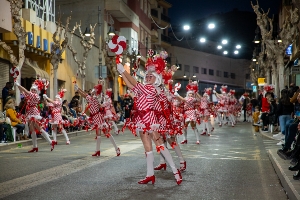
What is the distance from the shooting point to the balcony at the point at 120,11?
47.2 m

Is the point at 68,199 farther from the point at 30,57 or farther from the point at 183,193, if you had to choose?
the point at 30,57

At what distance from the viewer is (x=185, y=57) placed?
88.9m

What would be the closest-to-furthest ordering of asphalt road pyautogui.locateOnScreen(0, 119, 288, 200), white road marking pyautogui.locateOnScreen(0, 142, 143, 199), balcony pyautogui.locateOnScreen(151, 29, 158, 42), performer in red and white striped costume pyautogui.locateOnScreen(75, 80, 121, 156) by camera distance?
asphalt road pyautogui.locateOnScreen(0, 119, 288, 200) < white road marking pyautogui.locateOnScreen(0, 142, 143, 199) < performer in red and white striped costume pyautogui.locateOnScreen(75, 80, 121, 156) < balcony pyautogui.locateOnScreen(151, 29, 158, 42)

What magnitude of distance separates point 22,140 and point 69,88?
20.3m

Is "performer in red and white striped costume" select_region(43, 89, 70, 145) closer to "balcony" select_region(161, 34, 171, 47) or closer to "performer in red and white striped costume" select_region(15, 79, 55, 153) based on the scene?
"performer in red and white striped costume" select_region(15, 79, 55, 153)

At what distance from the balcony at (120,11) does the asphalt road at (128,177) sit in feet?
108

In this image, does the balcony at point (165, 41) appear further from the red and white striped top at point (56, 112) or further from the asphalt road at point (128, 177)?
the asphalt road at point (128, 177)

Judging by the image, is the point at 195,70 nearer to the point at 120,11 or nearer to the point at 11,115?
the point at 120,11

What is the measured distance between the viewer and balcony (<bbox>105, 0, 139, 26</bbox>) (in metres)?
47.2

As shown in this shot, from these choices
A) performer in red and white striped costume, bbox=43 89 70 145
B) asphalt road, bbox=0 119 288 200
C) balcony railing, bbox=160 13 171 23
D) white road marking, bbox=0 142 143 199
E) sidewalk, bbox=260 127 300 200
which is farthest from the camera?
balcony railing, bbox=160 13 171 23

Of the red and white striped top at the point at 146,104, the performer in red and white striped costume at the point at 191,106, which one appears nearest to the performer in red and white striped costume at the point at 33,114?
the performer in red and white striped costume at the point at 191,106

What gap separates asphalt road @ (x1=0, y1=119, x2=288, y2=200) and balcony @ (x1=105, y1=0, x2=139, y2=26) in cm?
3287

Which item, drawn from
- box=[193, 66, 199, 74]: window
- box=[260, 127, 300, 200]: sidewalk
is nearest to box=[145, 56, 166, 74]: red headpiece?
box=[260, 127, 300, 200]: sidewalk

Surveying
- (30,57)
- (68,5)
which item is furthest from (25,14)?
(68,5)
